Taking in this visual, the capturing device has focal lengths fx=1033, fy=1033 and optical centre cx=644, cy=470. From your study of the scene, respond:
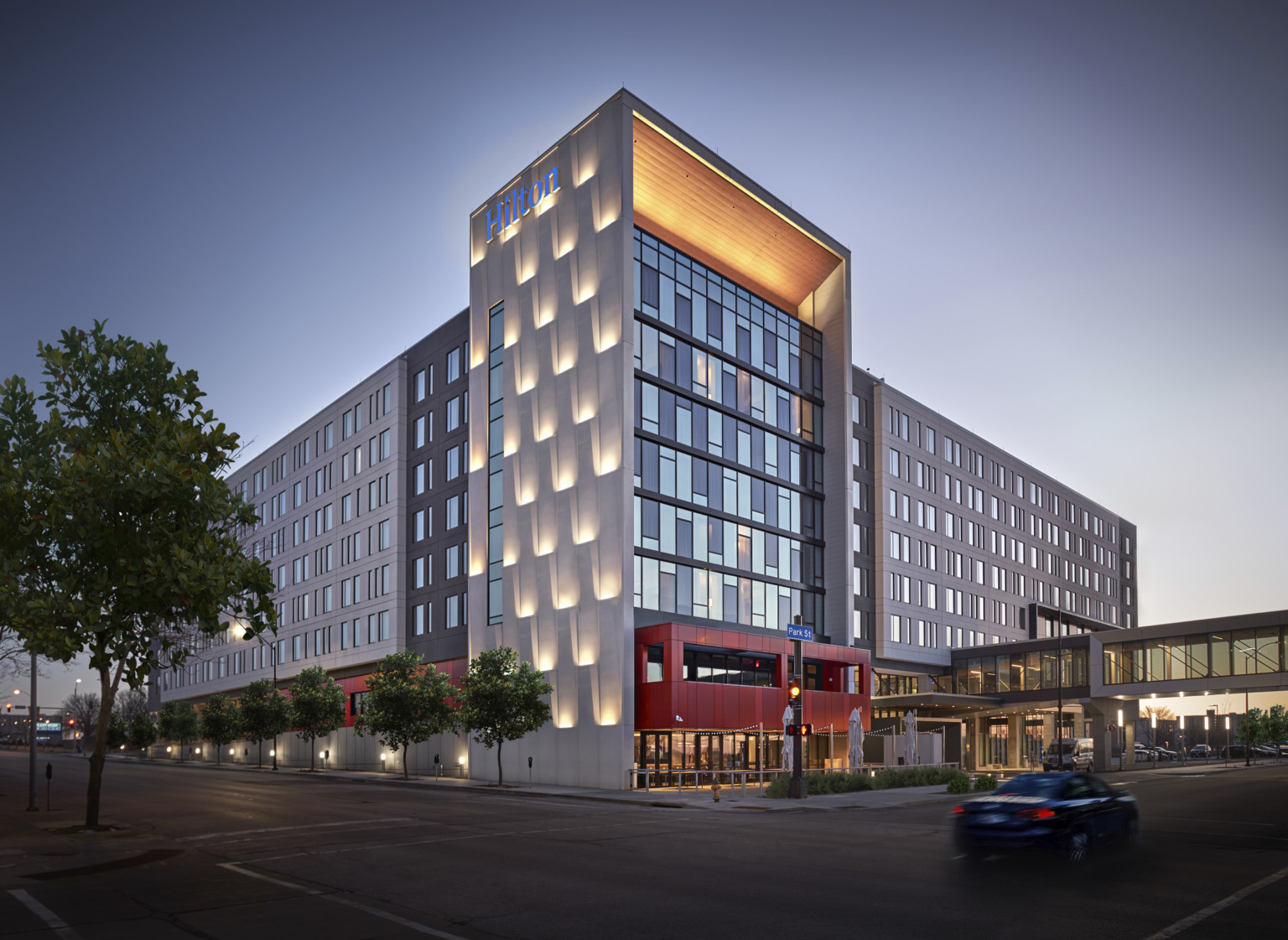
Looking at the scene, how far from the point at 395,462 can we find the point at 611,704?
32585mm

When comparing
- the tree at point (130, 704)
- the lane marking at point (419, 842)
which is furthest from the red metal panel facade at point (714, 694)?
the tree at point (130, 704)

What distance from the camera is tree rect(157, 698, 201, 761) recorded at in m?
101

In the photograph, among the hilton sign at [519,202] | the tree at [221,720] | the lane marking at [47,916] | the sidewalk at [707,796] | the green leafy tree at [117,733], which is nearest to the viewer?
the lane marking at [47,916]

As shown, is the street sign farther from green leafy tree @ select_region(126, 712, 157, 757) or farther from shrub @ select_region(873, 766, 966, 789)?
green leafy tree @ select_region(126, 712, 157, 757)

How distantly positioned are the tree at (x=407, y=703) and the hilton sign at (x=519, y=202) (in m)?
26.2

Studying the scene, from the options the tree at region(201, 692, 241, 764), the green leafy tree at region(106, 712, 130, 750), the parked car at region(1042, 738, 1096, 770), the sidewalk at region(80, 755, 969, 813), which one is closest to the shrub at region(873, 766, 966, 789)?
the sidewalk at region(80, 755, 969, 813)

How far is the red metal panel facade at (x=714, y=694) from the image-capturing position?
165 ft

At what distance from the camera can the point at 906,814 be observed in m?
30.6

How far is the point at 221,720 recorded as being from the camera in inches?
3418

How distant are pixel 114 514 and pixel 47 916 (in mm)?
11146

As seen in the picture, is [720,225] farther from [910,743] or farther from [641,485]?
[910,743]

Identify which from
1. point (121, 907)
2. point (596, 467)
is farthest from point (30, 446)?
point (596, 467)

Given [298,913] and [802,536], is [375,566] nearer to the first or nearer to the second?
[802,536]

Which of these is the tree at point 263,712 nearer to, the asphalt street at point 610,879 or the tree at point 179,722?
the tree at point 179,722
